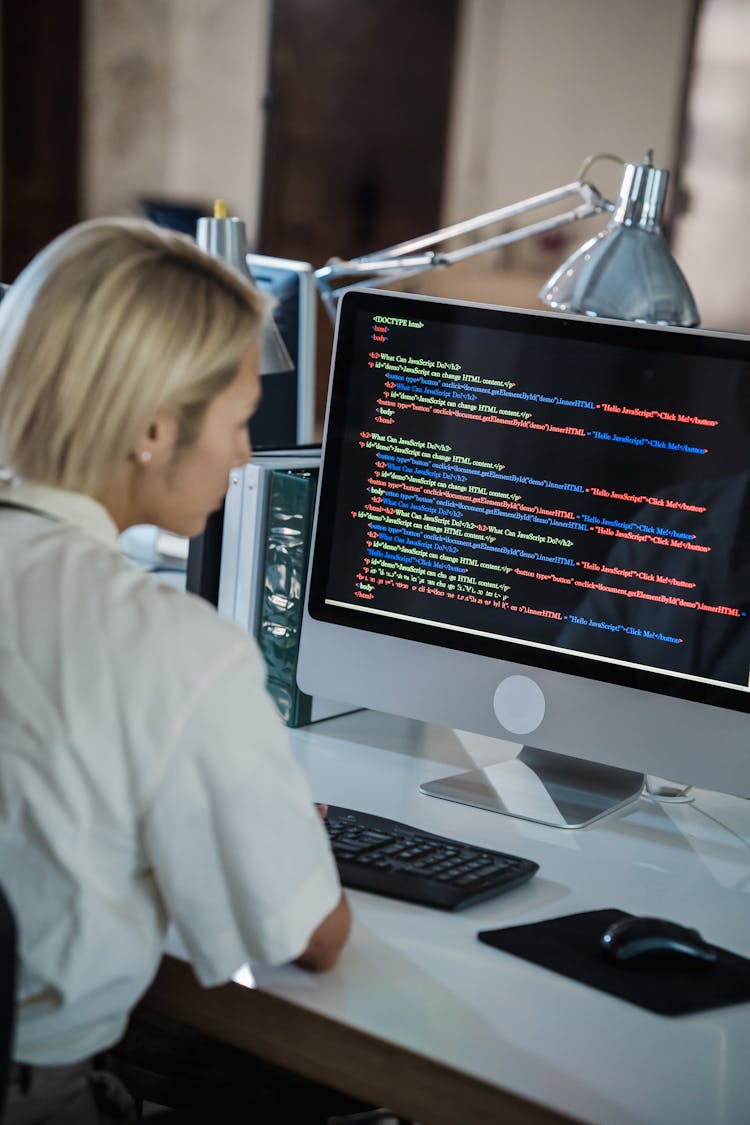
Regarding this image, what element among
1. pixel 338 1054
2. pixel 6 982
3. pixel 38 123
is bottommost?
pixel 338 1054

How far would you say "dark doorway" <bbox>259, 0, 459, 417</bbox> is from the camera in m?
4.37

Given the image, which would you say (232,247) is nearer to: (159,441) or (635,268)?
(635,268)

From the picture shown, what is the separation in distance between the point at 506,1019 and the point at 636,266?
106 centimetres

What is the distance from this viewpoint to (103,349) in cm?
89

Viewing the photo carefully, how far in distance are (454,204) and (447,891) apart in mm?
3899

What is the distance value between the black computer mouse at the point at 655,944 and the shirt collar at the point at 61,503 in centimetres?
50

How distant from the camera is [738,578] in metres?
1.25

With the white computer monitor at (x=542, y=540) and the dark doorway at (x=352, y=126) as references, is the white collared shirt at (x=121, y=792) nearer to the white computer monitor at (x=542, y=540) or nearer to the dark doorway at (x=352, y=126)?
the white computer monitor at (x=542, y=540)

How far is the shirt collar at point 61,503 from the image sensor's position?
0.93m

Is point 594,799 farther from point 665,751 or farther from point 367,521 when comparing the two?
point 367,521

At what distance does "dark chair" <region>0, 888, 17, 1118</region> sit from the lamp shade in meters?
1.17

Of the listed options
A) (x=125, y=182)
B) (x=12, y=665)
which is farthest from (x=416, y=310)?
(x=125, y=182)

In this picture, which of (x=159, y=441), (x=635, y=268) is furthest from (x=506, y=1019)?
(x=635, y=268)

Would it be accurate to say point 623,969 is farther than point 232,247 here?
No
